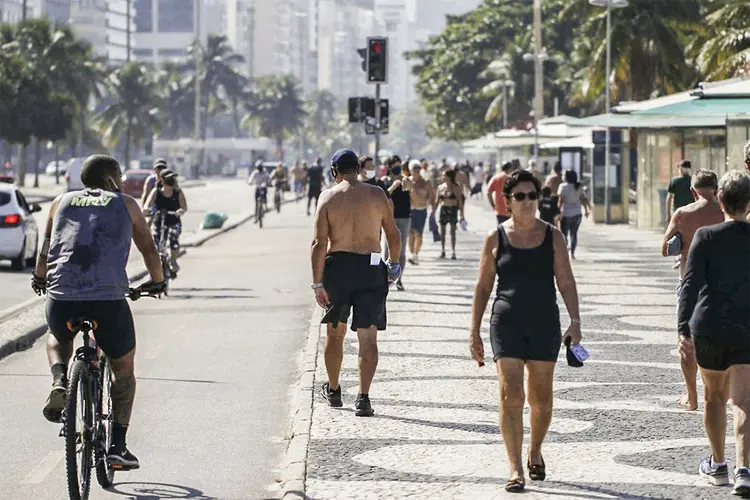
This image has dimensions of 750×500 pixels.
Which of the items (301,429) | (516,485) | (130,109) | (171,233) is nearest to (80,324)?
(516,485)

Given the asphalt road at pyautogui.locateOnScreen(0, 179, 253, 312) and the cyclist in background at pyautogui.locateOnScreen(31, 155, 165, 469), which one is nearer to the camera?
the cyclist in background at pyautogui.locateOnScreen(31, 155, 165, 469)

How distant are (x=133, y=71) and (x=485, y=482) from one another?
116631 millimetres

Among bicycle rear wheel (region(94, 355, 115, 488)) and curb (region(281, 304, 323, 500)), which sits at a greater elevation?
bicycle rear wheel (region(94, 355, 115, 488))

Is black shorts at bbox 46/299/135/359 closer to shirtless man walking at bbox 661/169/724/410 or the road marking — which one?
the road marking

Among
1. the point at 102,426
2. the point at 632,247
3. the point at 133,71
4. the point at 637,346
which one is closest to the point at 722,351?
the point at 102,426

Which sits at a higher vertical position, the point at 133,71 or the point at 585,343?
the point at 133,71

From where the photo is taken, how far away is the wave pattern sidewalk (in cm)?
798

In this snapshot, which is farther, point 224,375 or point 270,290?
point 270,290

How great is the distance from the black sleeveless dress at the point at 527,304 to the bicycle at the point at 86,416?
191 centimetres

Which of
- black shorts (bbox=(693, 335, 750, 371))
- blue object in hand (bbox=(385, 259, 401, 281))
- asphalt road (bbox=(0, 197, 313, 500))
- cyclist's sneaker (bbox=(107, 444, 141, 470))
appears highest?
blue object in hand (bbox=(385, 259, 401, 281))

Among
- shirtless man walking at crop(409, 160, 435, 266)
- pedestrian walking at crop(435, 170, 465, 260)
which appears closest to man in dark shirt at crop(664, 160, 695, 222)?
shirtless man walking at crop(409, 160, 435, 266)

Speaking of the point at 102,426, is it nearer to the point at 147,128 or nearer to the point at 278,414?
the point at 278,414

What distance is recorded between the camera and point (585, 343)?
48.7 feet

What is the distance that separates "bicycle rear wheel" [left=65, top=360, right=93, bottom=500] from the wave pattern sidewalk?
113cm
